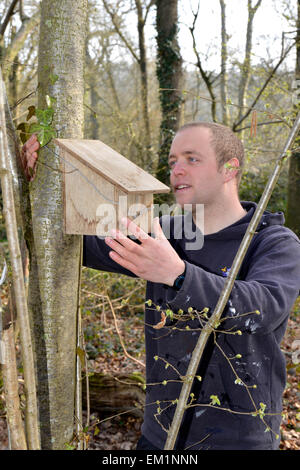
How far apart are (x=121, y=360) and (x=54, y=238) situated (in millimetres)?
4223

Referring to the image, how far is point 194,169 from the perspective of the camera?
2.06 meters

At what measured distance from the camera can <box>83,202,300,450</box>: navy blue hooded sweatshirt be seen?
1.67m

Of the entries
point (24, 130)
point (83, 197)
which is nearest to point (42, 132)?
point (24, 130)

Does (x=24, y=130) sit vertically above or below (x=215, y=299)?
above

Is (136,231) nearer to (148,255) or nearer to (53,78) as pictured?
(148,255)

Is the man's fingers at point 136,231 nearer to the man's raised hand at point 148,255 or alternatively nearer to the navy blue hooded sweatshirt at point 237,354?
the man's raised hand at point 148,255

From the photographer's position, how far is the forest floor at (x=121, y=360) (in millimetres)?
3943

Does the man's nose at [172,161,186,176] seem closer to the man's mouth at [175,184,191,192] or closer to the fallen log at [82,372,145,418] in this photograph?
the man's mouth at [175,184,191,192]

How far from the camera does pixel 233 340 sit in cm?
193

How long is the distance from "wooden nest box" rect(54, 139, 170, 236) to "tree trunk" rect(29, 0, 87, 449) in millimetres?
44

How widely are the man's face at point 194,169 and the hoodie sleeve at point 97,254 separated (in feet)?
1.65

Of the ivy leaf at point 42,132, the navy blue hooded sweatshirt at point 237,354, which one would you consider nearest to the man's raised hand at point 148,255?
the navy blue hooded sweatshirt at point 237,354

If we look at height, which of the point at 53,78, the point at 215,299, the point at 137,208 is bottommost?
the point at 215,299

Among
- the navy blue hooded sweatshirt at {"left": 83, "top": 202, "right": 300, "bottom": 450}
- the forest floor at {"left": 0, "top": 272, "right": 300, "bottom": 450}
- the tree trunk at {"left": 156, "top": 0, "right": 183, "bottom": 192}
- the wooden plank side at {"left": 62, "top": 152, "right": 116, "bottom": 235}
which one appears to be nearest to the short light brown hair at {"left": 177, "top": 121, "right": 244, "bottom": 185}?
the navy blue hooded sweatshirt at {"left": 83, "top": 202, "right": 300, "bottom": 450}
